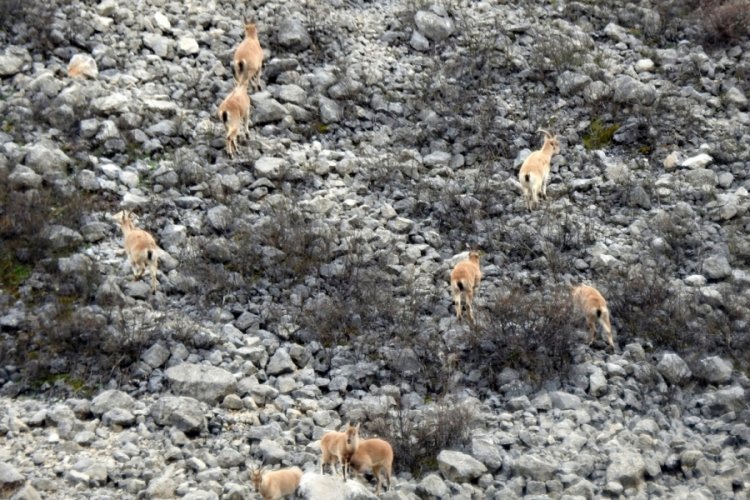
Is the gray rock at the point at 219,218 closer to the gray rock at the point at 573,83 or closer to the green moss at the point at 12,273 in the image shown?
the green moss at the point at 12,273

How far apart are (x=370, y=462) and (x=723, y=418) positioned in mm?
4112

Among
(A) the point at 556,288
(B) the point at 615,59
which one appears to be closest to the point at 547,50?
(B) the point at 615,59

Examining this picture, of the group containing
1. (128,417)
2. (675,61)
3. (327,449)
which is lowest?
(128,417)

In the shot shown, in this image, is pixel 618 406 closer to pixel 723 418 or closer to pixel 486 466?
pixel 723 418

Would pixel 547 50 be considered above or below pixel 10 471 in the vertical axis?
above

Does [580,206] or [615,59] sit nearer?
[580,206]

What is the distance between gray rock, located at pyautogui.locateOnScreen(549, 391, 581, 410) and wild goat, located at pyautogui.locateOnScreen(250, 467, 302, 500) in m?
3.22

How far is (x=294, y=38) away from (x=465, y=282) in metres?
6.81

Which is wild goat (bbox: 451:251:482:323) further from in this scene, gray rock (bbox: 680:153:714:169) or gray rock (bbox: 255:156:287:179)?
gray rock (bbox: 680:153:714:169)

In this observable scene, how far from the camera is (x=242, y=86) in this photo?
16688 millimetres

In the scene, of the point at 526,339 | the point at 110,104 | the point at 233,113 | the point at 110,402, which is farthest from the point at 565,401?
the point at 110,104

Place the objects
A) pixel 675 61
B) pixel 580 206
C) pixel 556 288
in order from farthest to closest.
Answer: pixel 675 61 → pixel 580 206 → pixel 556 288

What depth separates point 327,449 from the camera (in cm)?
1087

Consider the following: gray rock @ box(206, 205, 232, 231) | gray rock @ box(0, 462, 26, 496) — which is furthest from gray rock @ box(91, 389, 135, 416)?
gray rock @ box(206, 205, 232, 231)
